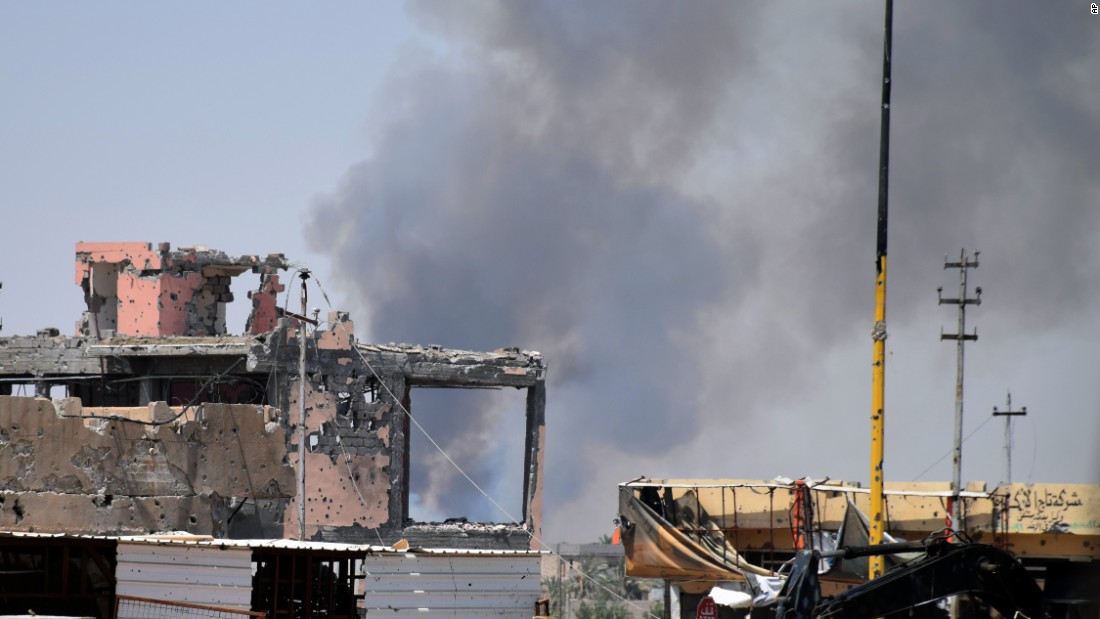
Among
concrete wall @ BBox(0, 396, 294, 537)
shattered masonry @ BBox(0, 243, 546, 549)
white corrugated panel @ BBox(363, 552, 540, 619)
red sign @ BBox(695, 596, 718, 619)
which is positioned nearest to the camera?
white corrugated panel @ BBox(363, 552, 540, 619)

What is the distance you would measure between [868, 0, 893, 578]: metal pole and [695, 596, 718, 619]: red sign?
244 centimetres

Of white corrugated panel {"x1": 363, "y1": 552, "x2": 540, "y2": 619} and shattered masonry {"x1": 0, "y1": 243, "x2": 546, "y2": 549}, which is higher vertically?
shattered masonry {"x1": 0, "y1": 243, "x2": 546, "y2": 549}

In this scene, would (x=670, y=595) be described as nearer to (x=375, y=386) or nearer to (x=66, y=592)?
(x=66, y=592)

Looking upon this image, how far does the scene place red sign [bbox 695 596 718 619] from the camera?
23.4 metres

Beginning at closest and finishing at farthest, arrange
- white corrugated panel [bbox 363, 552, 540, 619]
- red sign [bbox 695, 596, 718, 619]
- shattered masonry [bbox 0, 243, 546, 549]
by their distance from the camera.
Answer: white corrugated panel [bbox 363, 552, 540, 619]
red sign [bbox 695, 596, 718, 619]
shattered masonry [bbox 0, 243, 546, 549]

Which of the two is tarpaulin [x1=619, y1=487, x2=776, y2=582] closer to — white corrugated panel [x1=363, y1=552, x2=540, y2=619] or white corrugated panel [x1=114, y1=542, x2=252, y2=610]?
white corrugated panel [x1=363, y1=552, x2=540, y2=619]

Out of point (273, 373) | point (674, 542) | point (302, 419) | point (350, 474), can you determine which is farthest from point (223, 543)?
point (350, 474)

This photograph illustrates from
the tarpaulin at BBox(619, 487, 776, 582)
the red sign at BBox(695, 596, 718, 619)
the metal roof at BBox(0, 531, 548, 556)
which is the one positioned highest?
the tarpaulin at BBox(619, 487, 776, 582)

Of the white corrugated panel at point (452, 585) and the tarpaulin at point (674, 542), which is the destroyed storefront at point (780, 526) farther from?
the white corrugated panel at point (452, 585)

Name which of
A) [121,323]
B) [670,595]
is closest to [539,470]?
[121,323]

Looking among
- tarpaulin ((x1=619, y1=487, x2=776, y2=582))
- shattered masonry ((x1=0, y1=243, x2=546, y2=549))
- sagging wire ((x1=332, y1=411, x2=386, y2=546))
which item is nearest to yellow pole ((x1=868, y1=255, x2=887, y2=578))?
tarpaulin ((x1=619, y1=487, x2=776, y2=582))

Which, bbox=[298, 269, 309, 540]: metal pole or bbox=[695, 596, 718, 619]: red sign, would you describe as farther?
bbox=[298, 269, 309, 540]: metal pole

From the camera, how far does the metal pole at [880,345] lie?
21281mm

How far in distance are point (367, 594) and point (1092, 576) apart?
7797 mm
